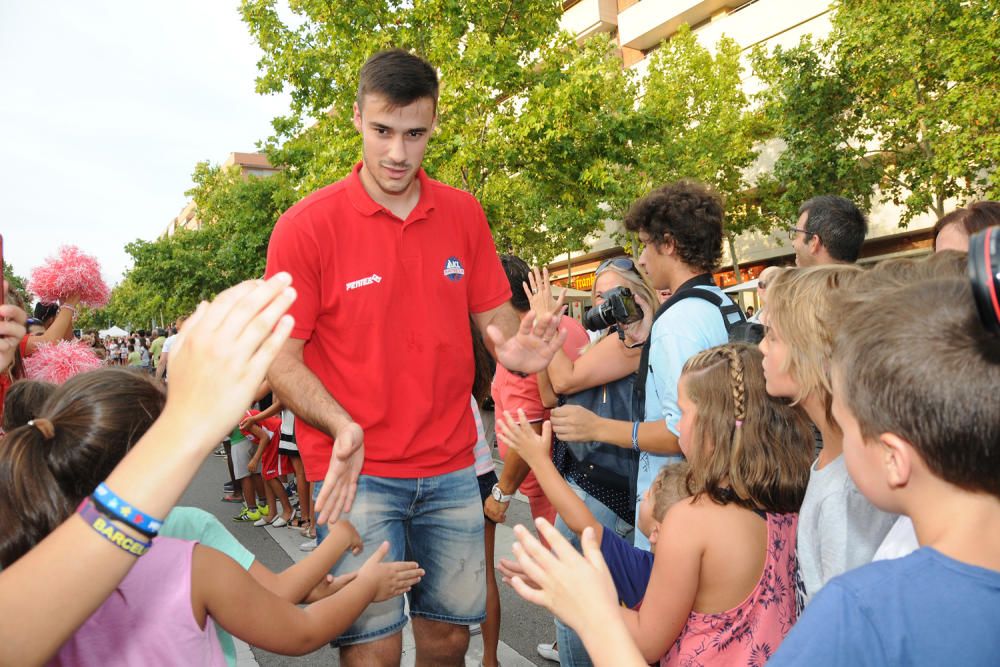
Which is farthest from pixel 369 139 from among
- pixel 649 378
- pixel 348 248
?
pixel 649 378

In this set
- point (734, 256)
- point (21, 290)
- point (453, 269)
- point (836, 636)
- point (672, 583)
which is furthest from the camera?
point (734, 256)

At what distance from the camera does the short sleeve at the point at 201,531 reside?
1.89 m

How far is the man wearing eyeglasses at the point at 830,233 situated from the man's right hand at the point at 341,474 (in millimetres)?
2798

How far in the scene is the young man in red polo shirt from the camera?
254cm

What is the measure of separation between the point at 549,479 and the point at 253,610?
107 centimetres

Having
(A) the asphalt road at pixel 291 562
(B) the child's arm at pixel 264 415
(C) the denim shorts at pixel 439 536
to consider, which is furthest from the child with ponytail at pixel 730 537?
(B) the child's arm at pixel 264 415

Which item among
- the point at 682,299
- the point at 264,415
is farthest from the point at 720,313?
the point at 264,415

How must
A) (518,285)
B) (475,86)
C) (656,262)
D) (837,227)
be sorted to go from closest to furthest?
(656,262), (837,227), (518,285), (475,86)

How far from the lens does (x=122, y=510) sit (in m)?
0.99

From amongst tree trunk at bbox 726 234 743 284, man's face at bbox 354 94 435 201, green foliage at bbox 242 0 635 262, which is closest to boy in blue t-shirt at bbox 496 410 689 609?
man's face at bbox 354 94 435 201

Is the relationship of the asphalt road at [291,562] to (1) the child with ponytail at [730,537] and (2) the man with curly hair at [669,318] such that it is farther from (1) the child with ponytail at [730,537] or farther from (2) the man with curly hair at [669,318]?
(2) the man with curly hair at [669,318]

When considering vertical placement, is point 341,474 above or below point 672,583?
above

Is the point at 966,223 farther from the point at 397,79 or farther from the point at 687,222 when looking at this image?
the point at 397,79

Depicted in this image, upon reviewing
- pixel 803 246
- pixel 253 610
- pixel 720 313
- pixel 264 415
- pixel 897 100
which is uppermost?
pixel 897 100
